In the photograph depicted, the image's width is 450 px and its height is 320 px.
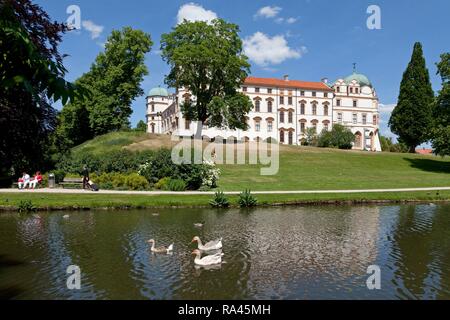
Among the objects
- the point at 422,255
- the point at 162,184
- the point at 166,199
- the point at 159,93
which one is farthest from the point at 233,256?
the point at 159,93

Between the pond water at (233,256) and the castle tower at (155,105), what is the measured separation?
102 m

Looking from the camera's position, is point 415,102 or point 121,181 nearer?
point 121,181

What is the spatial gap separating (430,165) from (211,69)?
3192cm

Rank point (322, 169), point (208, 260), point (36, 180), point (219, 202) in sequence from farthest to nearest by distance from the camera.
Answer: point (322, 169) < point (36, 180) < point (219, 202) < point (208, 260)

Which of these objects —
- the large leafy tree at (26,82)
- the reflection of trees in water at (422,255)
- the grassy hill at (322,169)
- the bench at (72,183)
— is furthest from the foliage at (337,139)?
the large leafy tree at (26,82)

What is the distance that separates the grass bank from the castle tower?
3757 inches

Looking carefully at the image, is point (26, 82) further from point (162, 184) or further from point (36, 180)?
point (36, 180)

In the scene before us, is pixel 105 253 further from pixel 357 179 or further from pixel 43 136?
pixel 357 179

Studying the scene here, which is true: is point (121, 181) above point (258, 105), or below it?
below

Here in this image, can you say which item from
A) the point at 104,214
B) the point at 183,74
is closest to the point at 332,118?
the point at 183,74

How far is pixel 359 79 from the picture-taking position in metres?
99.7

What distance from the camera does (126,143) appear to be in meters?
52.4

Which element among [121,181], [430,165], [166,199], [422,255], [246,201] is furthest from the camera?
[430,165]

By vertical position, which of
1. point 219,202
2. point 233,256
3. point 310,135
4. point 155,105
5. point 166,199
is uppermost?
point 155,105
